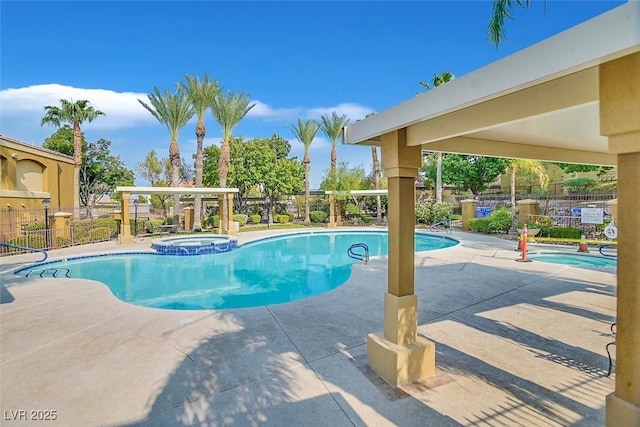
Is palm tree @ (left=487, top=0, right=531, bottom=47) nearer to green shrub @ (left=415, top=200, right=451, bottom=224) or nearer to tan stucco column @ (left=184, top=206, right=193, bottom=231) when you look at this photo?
green shrub @ (left=415, top=200, right=451, bottom=224)

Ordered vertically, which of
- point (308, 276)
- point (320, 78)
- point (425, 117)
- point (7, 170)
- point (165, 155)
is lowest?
point (308, 276)

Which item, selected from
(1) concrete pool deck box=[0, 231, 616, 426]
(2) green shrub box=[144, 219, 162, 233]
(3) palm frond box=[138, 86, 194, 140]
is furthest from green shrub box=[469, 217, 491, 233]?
(2) green shrub box=[144, 219, 162, 233]

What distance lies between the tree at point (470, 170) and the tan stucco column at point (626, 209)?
28118 mm

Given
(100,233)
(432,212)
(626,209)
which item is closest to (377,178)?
(432,212)

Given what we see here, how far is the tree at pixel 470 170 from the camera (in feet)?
90.3

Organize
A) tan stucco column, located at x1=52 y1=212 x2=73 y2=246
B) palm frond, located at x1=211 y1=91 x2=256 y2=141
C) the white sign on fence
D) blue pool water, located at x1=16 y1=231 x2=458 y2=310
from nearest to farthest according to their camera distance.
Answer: blue pool water, located at x1=16 y1=231 x2=458 y2=310
the white sign on fence
tan stucco column, located at x1=52 y1=212 x2=73 y2=246
palm frond, located at x1=211 y1=91 x2=256 y2=141

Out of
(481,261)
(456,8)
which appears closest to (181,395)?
(481,261)

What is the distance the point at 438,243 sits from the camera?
57.5 feet

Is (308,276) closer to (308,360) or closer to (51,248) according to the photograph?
(308,360)

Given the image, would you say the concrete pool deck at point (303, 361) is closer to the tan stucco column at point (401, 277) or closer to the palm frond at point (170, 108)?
the tan stucco column at point (401, 277)

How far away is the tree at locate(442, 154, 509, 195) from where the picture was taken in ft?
90.3

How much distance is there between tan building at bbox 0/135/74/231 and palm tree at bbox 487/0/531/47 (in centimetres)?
1950

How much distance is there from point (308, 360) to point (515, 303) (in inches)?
181

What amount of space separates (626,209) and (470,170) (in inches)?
1121
